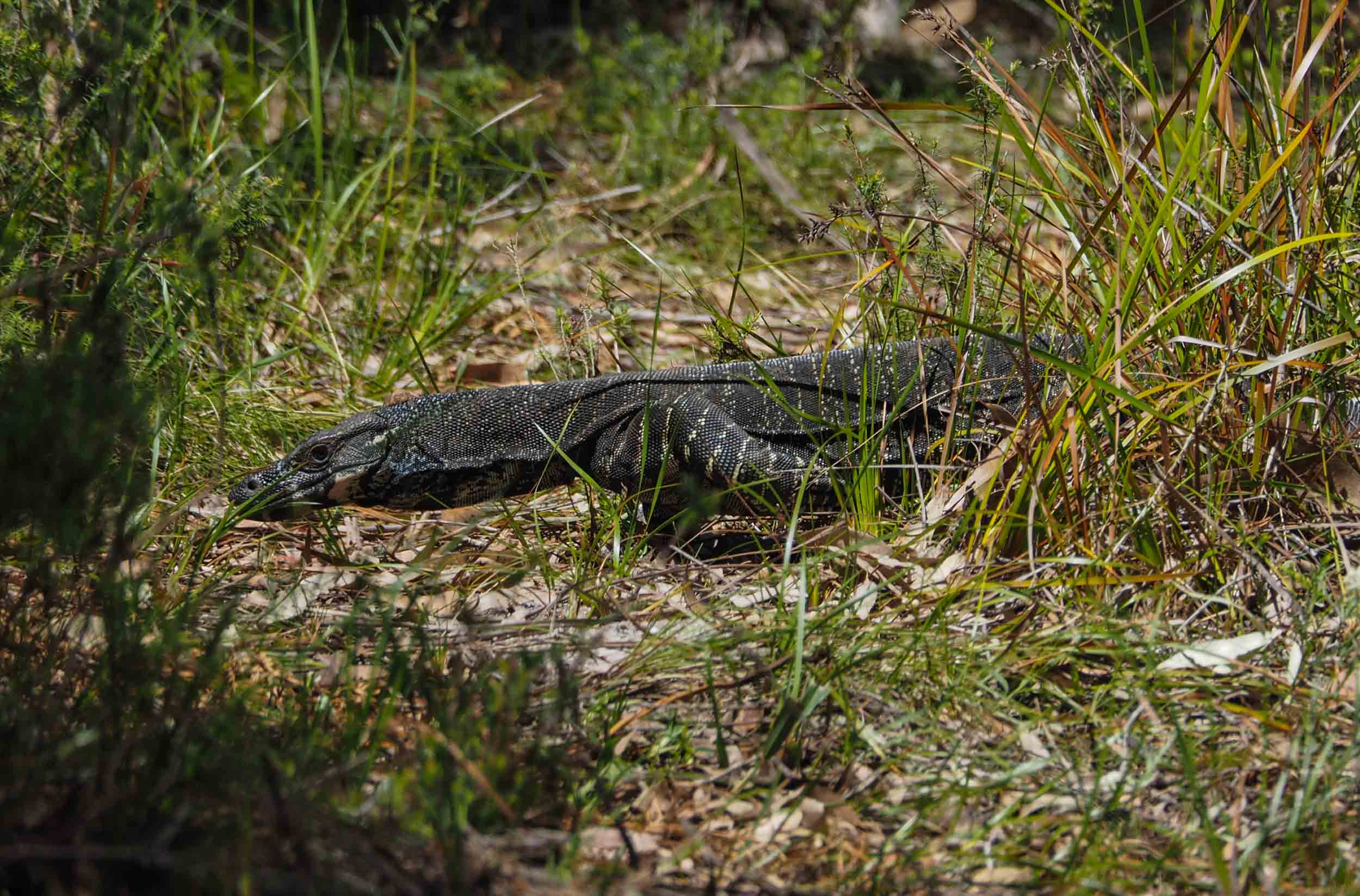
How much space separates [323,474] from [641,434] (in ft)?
3.94

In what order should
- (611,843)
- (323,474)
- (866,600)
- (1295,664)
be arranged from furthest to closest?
1. (323,474)
2. (866,600)
3. (1295,664)
4. (611,843)

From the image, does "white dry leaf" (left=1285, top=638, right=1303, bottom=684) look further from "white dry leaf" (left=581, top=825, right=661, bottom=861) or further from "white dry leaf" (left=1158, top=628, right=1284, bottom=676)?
"white dry leaf" (left=581, top=825, right=661, bottom=861)

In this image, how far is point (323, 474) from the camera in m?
4.37

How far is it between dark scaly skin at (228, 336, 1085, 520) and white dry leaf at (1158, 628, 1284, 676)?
130 centimetres

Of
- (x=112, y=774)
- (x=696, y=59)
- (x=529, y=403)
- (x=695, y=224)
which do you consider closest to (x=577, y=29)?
(x=696, y=59)

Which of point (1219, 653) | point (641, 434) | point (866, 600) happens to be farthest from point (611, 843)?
point (641, 434)

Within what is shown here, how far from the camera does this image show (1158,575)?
302 centimetres

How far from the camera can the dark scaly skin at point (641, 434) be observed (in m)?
4.23

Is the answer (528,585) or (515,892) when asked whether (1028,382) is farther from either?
(515,892)

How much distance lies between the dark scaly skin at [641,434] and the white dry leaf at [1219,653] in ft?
4.25

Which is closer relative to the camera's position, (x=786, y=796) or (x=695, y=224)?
(x=786, y=796)

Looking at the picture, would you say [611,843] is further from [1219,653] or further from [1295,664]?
[1295,664]

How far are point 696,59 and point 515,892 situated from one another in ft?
21.9

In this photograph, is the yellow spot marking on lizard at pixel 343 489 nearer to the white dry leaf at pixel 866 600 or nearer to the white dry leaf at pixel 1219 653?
the white dry leaf at pixel 866 600
